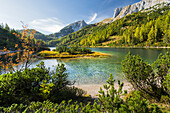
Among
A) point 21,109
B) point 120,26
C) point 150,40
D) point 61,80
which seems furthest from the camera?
point 120,26

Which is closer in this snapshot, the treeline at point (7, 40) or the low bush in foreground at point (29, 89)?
the low bush in foreground at point (29, 89)

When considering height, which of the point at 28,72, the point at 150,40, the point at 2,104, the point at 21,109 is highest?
the point at 150,40

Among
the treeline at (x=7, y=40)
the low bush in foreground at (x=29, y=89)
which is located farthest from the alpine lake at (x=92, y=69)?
the treeline at (x=7, y=40)

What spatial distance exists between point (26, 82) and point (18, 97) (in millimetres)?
1339

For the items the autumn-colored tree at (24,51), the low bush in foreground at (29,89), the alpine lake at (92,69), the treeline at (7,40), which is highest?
the treeline at (7,40)

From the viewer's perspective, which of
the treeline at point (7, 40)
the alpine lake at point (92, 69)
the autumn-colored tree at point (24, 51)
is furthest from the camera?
the treeline at point (7, 40)

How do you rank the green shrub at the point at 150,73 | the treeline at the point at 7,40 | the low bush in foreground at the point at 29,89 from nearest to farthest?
the low bush in foreground at the point at 29,89, the green shrub at the point at 150,73, the treeline at the point at 7,40

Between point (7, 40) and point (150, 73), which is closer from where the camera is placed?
point (150, 73)

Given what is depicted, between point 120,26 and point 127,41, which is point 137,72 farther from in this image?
point 120,26

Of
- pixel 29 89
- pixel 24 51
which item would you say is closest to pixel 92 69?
pixel 24 51

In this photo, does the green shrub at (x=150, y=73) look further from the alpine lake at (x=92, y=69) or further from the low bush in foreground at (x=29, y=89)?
the low bush in foreground at (x=29, y=89)

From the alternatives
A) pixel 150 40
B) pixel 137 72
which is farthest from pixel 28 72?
pixel 150 40

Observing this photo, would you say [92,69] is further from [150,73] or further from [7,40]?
[7,40]

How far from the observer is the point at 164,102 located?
280 inches
